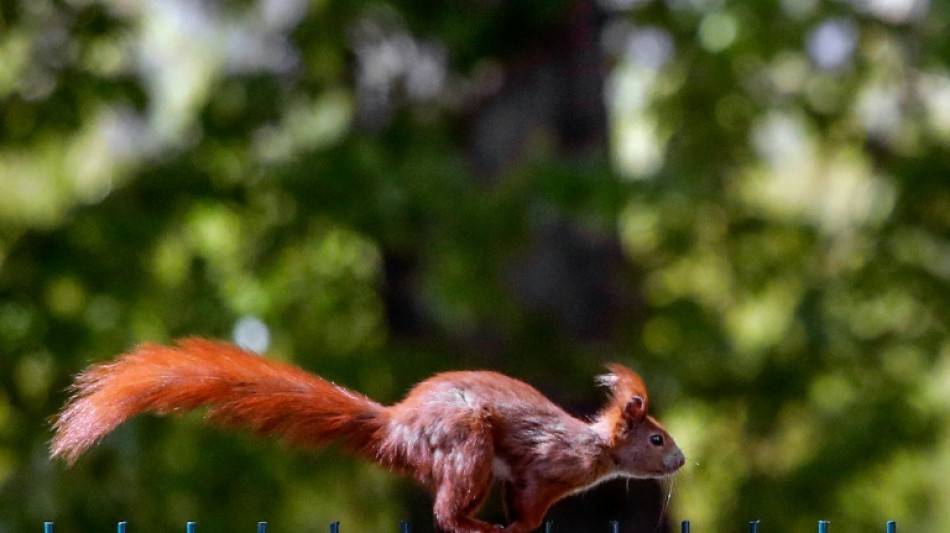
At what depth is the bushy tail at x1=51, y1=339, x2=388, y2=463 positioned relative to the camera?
199 centimetres

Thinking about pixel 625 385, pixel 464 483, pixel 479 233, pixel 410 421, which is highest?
pixel 479 233

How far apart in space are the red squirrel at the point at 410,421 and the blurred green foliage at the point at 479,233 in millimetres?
3033

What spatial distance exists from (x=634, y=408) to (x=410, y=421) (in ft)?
1.36

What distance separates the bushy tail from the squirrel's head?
0.42 meters

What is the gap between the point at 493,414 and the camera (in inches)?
84.4

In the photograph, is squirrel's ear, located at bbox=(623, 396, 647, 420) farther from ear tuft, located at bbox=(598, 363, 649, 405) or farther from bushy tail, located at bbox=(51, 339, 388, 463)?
bushy tail, located at bbox=(51, 339, 388, 463)

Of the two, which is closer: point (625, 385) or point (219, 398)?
point (219, 398)

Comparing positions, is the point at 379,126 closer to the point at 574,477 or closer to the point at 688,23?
the point at 688,23

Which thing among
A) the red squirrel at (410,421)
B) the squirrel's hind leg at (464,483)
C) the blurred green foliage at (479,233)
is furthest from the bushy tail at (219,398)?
the blurred green foliage at (479,233)

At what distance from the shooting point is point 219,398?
6.75 feet

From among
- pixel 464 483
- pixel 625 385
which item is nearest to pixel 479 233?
pixel 625 385

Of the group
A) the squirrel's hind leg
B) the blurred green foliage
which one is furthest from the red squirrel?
the blurred green foliage

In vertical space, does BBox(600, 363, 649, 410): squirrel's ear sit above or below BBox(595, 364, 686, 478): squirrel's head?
above

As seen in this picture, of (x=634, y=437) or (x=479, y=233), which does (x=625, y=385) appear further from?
(x=479, y=233)
